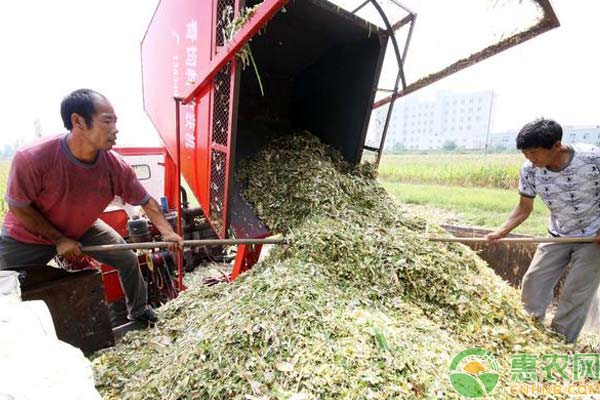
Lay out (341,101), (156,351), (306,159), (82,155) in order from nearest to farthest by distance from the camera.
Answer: (156,351), (82,155), (306,159), (341,101)

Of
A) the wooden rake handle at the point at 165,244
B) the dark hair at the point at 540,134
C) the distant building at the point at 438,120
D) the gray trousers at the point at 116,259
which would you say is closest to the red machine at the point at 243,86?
the wooden rake handle at the point at 165,244

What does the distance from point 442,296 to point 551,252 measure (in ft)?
4.90

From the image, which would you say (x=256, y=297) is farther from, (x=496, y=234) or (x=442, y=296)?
(x=496, y=234)

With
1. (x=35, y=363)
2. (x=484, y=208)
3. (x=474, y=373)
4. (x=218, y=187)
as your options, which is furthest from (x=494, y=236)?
(x=484, y=208)

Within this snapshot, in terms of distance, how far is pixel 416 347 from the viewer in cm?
173

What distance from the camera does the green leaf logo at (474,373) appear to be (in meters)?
1.59

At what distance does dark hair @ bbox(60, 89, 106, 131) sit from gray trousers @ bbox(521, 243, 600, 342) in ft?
12.7

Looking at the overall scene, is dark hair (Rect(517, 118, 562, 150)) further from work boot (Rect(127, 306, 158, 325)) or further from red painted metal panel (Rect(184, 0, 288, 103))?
work boot (Rect(127, 306, 158, 325))

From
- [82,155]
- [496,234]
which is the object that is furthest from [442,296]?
[82,155]

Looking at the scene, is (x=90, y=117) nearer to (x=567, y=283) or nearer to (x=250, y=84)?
(x=250, y=84)

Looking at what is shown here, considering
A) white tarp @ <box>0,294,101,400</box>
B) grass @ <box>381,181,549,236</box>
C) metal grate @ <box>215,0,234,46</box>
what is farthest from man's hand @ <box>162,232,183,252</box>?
grass @ <box>381,181,549,236</box>

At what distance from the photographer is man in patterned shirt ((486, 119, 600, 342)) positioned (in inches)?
101

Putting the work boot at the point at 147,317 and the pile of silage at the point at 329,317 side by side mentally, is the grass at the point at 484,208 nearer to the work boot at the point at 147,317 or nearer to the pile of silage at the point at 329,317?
the pile of silage at the point at 329,317

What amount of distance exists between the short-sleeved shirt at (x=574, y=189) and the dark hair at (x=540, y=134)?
13.2 inches
